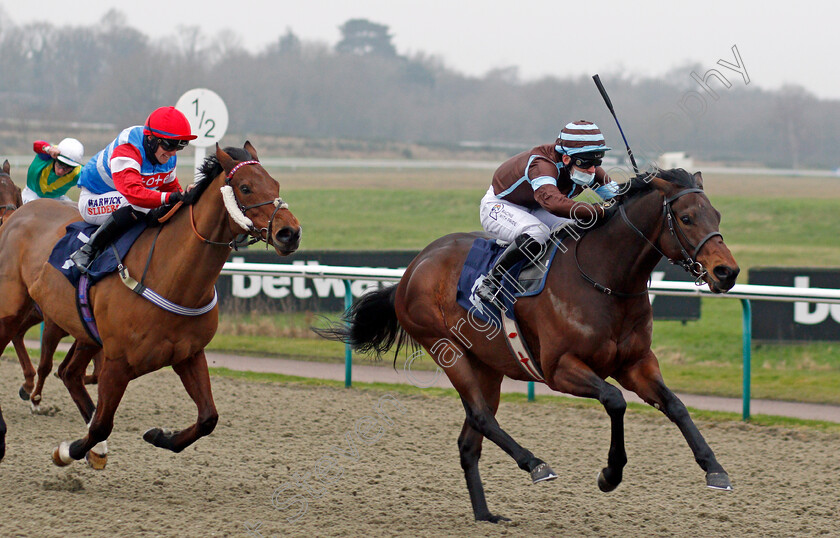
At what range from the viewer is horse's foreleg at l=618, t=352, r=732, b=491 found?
3547 millimetres

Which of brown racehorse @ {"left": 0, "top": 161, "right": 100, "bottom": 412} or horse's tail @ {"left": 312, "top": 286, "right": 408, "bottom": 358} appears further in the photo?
brown racehorse @ {"left": 0, "top": 161, "right": 100, "bottom": 412}

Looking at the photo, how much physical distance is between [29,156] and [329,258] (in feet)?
74.1

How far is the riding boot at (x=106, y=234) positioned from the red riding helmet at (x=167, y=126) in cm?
39

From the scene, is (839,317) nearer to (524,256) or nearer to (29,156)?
(524,256)

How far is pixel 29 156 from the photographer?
2891 cm

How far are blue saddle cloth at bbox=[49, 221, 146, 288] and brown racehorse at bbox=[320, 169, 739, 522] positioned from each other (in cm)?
150

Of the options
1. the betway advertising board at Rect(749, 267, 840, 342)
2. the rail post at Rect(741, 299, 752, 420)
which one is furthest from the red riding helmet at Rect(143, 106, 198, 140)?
the betway advertising board at Rect(749, 267, 840, 342)

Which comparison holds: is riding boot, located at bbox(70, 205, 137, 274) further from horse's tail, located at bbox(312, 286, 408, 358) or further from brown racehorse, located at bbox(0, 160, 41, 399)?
brown racehorse, located at bbox(0, 160, 41, 399)

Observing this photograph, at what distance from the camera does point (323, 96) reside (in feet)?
153

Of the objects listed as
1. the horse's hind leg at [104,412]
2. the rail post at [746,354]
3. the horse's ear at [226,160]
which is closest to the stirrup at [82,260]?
the horse's hind leg at [104,412]

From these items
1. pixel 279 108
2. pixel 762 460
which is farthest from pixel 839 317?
pixel 279 108

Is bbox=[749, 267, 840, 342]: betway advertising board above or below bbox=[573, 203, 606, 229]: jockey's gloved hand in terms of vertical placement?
below

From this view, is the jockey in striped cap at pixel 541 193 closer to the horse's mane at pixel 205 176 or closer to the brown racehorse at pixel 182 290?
the brown racehorse at pixel 182 290

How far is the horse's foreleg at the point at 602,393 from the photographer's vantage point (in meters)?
3.79
